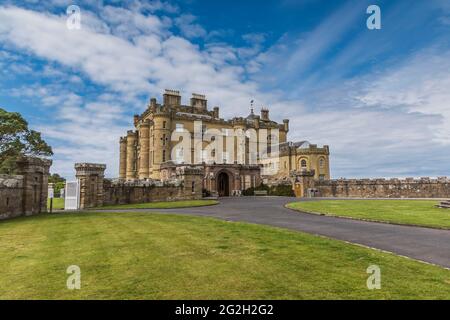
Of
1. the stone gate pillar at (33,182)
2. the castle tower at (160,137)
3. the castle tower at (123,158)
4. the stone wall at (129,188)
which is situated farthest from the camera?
the castle tower at (123,158)

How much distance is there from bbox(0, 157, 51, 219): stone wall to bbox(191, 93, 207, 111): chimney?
157 ft

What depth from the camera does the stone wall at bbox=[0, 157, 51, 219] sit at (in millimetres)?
14727

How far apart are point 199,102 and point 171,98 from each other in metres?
6.36

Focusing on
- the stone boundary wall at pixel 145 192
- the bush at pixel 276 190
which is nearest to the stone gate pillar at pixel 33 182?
the stone boundary wall at pixel 145 192

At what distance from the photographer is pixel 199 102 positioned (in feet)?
212

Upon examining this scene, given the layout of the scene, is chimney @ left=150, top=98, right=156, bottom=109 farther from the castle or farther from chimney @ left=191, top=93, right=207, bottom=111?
chimney @ left=191, top=93, right=207, bottom=111

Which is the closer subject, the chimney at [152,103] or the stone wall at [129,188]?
the stone wall at [129,188]

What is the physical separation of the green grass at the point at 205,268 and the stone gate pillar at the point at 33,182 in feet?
27.3

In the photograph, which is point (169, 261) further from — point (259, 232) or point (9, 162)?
point (9, 162)

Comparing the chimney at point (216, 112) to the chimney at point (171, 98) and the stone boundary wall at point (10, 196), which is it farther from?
the stone boundary wall at point (10, 196)

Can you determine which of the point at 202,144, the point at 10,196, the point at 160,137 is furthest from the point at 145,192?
the point at 202,144

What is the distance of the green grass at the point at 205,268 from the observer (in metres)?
4.63

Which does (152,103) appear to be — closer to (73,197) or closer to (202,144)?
(202,144)
